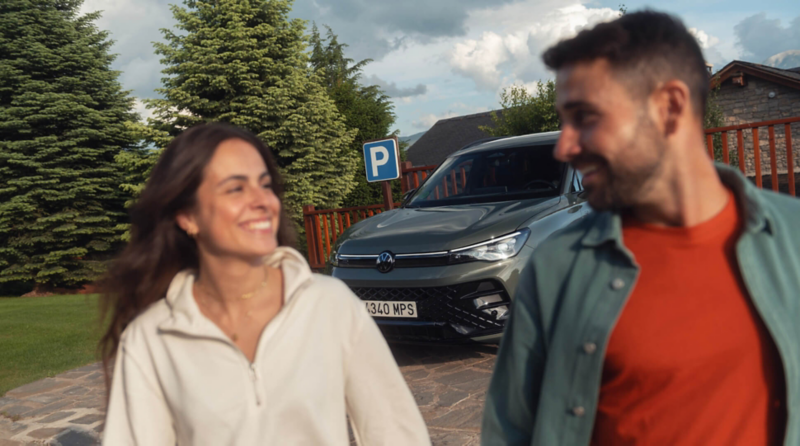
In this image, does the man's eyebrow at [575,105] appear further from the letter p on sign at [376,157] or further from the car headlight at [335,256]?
the letter p on sign at [376,157]

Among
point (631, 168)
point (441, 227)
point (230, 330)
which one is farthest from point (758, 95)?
point (230, 330)

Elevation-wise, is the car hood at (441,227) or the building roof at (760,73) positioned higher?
the building roof at (760,73)

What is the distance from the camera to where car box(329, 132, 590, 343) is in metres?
5.20

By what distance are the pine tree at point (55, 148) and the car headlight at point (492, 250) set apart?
19.1 meters

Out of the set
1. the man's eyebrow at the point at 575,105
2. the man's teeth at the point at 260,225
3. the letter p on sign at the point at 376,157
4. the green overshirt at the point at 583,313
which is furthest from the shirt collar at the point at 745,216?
the letter p on sign at the point at 376,157

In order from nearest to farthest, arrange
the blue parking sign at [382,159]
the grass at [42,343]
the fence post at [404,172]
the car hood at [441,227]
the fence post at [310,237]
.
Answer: the car hood at [441,227]
the grass at [42,343]
the blue parking sign at [382,159]
the fence post at [404,172]
the fence post at [310,237]

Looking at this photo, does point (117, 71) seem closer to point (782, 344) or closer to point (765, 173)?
point (765, 173)

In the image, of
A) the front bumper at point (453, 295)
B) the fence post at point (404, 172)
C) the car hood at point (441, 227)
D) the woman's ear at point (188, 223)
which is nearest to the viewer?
the woman's ear at point (188, 223)

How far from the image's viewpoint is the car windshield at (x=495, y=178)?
6.13 m

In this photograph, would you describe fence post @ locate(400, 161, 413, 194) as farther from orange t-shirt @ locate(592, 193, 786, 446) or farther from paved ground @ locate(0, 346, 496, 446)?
orange t-shirt @ locate(592, 193, 786, 446)

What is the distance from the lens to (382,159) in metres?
9.01

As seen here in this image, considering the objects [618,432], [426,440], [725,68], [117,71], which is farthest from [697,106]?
[725,68]

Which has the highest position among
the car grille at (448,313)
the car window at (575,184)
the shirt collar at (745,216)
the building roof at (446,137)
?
the building roof at (446,137)

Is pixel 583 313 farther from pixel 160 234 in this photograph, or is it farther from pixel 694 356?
pixel 160 234
